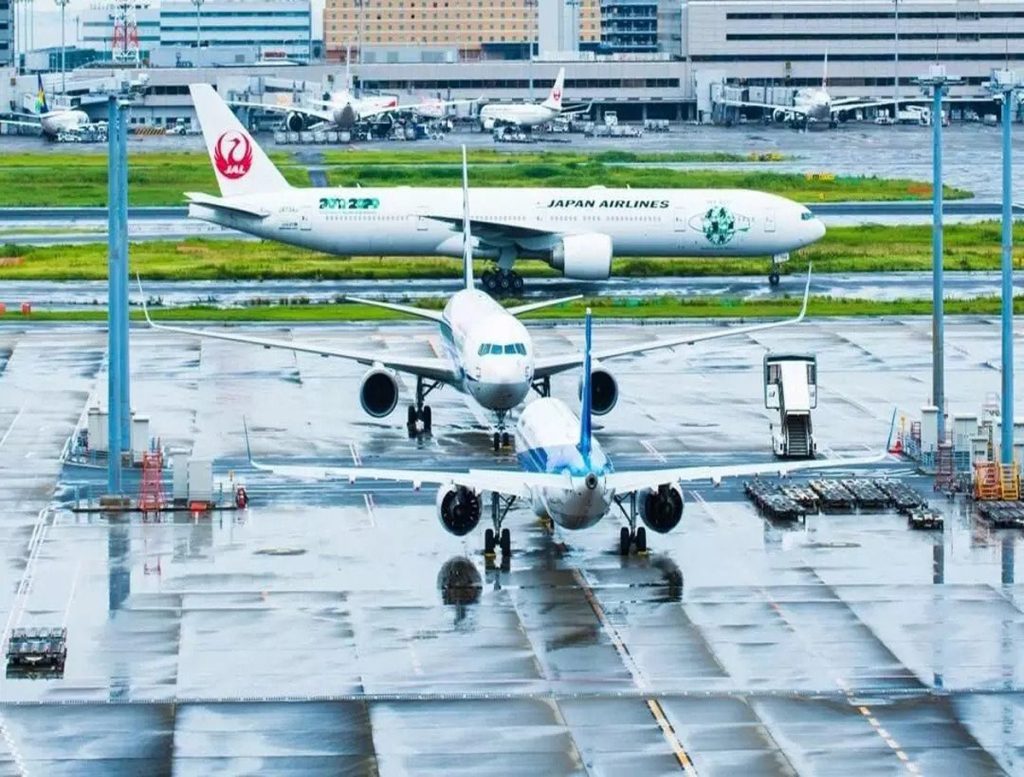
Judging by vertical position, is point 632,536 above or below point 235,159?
below

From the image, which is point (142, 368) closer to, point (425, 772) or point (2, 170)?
point (425, 772)

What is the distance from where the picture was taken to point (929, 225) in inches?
5605

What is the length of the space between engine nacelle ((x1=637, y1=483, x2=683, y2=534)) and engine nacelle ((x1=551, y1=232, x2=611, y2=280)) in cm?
5537

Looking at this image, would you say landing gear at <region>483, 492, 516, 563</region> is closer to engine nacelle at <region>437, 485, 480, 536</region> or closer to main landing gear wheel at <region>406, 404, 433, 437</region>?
engine nacelle at <region>437, 485, 480, 536</region>

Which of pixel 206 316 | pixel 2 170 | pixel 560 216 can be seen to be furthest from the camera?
pixel 2 170

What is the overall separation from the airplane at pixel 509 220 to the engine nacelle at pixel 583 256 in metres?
0.05

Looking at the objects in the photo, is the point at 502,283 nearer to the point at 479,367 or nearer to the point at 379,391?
the point at 379,391

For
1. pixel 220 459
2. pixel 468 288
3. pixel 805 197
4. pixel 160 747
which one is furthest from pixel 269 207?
pixel 160 747

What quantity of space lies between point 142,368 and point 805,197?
8479 centimetres

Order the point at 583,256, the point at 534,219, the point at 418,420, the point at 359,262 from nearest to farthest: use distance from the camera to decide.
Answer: the point at 418,420
the point at 583,256
the point at 534,219
the point at 359,262

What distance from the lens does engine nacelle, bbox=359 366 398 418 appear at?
73.3 meters

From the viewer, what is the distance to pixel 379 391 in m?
73.4

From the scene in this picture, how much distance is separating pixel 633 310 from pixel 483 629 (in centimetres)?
5583

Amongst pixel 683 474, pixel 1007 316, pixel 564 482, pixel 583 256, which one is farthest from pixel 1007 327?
pixel 583 256
